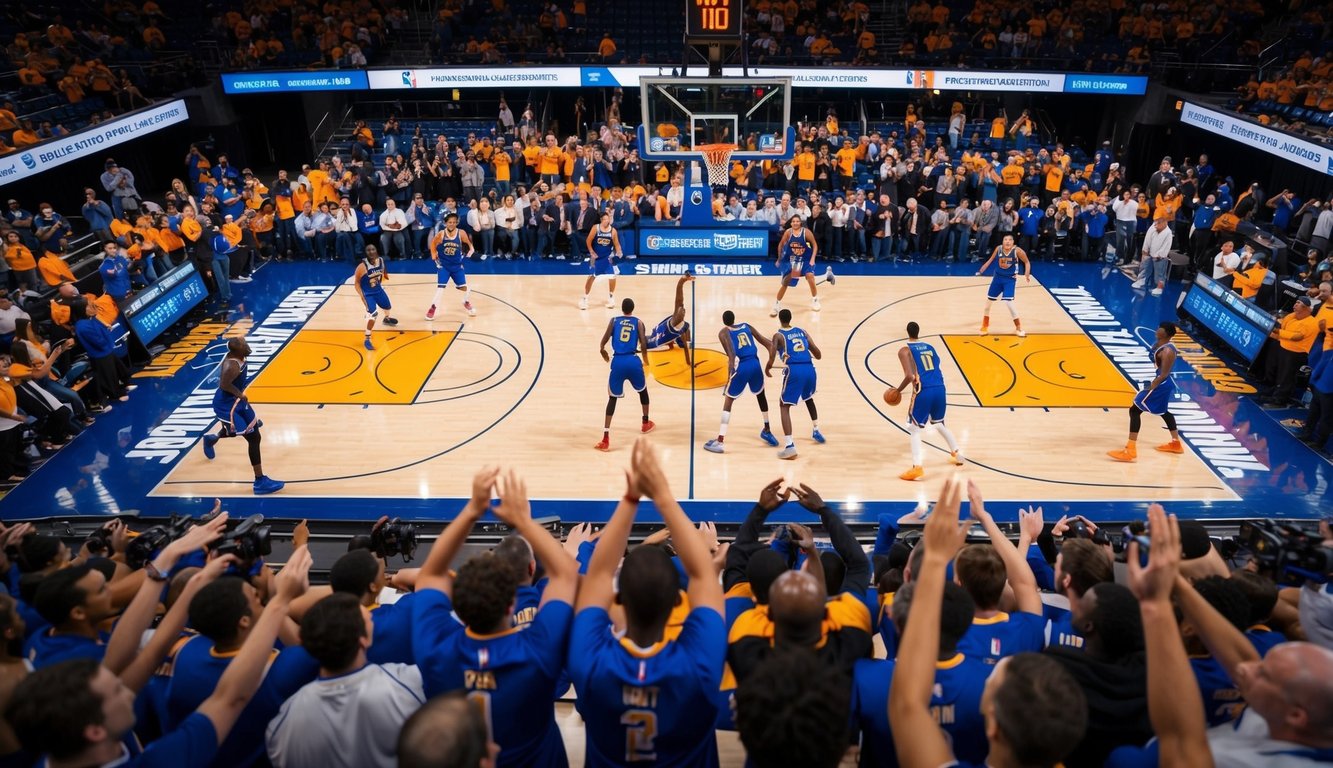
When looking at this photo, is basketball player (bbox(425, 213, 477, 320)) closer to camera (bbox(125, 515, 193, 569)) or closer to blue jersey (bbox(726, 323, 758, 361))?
blue jersey (bbox(726, 323, 758, 361))

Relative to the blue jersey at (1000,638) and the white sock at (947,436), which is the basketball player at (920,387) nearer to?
the white sock at (947,436)

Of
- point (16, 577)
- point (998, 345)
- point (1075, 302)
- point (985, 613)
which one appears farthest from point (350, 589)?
point (1075, 302)

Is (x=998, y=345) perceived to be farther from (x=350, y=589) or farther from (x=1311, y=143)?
(x=350, y=589)

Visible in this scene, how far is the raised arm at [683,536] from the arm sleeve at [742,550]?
139cm

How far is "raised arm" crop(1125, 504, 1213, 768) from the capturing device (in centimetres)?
260

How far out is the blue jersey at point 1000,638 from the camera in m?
3.75

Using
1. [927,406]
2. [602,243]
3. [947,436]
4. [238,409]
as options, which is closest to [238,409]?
[238,409]

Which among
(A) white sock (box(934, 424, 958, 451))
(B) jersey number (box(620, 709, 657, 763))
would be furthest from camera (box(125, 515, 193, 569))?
(A) white sock (box(934, 424, 958, 451))

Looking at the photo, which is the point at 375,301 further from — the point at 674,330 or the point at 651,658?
the point at 651,658

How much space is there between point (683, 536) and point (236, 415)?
8.91m

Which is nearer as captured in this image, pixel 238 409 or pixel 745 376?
pixel 238 409

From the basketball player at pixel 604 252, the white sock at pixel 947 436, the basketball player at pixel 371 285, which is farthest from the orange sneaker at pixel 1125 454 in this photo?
the basketball player at pixel 371 285

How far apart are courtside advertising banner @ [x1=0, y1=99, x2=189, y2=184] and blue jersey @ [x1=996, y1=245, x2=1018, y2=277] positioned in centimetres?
1863

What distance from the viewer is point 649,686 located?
304 centimetres
